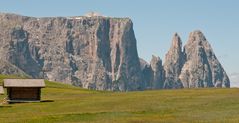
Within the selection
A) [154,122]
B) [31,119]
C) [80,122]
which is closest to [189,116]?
[154,122]

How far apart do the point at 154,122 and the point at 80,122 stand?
6.89m

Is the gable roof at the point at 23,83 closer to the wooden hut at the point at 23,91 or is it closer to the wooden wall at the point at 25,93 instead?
the wooden hut at the point at 23,91

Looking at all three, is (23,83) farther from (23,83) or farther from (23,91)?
(23,91)

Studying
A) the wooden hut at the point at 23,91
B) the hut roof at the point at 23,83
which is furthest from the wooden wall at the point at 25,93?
the hut roof at the point at 23,83

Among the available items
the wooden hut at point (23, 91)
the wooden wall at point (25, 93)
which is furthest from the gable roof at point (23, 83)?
the wooden wall at point (25, 93)

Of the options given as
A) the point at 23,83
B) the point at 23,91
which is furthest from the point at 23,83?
the point at 23,91

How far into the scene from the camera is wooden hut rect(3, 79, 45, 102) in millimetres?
85062

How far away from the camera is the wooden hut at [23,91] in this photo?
279 ft

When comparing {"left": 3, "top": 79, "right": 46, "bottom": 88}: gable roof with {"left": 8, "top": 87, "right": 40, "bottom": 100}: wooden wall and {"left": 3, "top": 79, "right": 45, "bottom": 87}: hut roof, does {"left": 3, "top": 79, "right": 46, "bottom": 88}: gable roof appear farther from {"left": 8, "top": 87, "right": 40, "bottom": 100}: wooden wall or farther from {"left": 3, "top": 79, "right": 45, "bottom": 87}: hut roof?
{"left": 8, "top": 87, "right": 40, "bottom": 100}: wooden wall

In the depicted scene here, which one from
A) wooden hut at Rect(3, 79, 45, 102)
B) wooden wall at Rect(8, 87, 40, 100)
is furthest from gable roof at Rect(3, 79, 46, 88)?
wooden wall at Rect(8, 87, 40, 100)

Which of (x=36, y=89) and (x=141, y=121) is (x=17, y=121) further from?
(x=36, y=89)

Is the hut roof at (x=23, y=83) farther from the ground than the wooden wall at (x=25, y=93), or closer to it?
farther from the ground

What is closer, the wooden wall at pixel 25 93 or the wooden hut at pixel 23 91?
the wooden hut at pixel 23 91

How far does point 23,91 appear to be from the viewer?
8588cm
